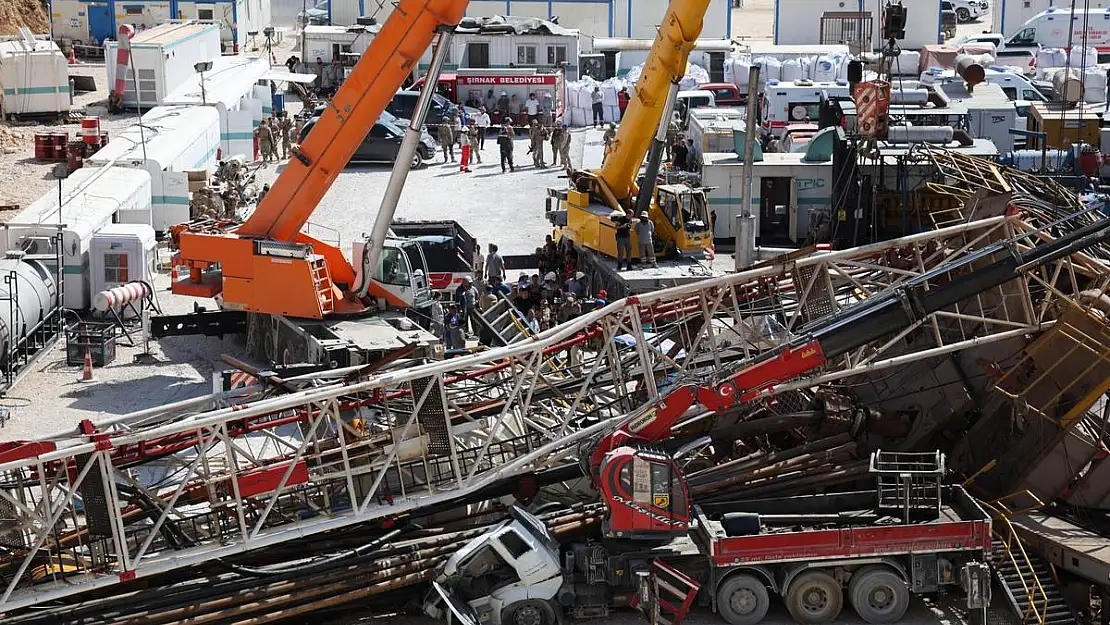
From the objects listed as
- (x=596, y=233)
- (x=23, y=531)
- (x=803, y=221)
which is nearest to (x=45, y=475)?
(x=23, y=531)

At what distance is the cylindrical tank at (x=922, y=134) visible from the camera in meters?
37.0

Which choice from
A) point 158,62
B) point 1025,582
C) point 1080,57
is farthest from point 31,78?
point 1025,582

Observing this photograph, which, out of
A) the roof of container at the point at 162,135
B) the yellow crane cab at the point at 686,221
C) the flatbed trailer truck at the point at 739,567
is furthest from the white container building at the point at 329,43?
the flatbed trailer truck at the point at 739,567

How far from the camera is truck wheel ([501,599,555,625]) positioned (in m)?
17.9

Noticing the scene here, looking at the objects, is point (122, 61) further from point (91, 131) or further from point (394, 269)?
point (394, 269)

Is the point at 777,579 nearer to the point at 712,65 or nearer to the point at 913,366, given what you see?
the point at 913,366

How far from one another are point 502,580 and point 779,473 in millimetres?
4177

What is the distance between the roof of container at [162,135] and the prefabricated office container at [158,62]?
714 cm

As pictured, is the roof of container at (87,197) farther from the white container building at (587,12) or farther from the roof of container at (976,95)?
the white container building at (587,12)

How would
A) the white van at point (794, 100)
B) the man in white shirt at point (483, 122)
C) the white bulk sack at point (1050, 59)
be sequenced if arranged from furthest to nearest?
1. the white bulk sack at point (1050, 59)
2. the man in white shirt at point (483, 122)
3. the white van at point (794, 100)

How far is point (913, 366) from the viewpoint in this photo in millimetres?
21969

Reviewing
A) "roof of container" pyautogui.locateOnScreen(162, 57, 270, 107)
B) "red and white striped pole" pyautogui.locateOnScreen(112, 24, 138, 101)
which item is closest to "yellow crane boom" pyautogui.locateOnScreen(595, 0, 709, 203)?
"roof of container" pyautogui.locateOnScreen(162, 57, 270, 107)

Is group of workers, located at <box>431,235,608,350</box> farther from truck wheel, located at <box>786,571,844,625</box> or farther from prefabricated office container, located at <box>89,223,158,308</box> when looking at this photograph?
truck wheel, located at <box>786,571,844,625</box>

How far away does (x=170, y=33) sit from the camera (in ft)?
185
